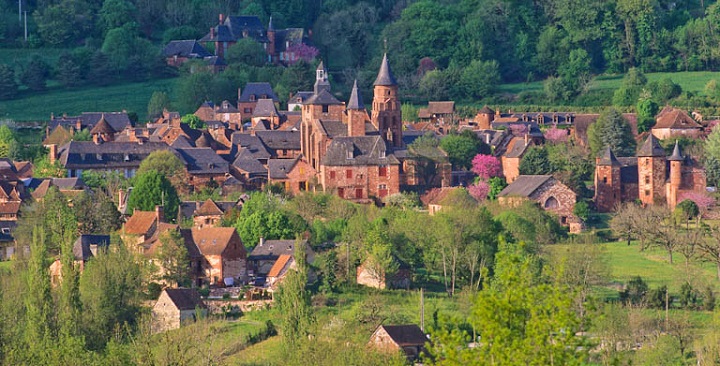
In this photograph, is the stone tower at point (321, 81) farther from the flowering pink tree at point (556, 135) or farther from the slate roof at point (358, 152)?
the slate roof at point (358, 152)

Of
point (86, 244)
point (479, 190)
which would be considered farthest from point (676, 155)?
point (86, 244)

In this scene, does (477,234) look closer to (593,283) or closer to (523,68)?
(593,283)

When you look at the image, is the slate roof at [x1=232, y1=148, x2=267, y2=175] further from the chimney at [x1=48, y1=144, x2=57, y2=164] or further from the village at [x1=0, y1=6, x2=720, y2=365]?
the chimney at [x1=48, y1=144, x2=57, y2=164]

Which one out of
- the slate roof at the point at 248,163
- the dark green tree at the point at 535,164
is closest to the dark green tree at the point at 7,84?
the slate roof at the point at 248,163

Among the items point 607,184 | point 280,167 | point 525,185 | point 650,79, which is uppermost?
point 650,79

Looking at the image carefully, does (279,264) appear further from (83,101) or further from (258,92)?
(83,101)

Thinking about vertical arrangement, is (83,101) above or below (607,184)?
above
